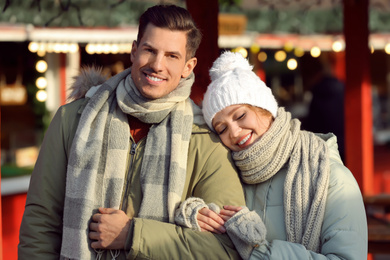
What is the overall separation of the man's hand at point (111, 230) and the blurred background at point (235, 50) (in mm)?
2150

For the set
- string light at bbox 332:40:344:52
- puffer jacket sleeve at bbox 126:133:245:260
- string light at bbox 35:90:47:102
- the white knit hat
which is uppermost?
string light at bbox 332:40:344:52

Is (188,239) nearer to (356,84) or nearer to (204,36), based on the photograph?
(204,36)

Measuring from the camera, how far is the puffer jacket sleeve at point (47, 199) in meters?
2.43

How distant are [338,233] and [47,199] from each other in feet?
4.32

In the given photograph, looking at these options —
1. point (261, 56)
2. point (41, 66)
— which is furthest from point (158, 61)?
point (261, 56)

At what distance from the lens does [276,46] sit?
8.52m

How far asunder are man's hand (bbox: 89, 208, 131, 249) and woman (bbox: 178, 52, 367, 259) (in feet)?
0.89

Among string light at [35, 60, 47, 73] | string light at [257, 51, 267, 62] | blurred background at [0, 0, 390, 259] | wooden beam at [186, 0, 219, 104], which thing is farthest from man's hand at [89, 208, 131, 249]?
string light at [257, 51, 267, 62]

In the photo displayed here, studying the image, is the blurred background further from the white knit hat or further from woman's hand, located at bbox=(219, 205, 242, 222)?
woman's hand, located at bbox=(219, 205, 242, 222)

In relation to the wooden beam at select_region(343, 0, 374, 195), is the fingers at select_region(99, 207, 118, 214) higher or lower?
lower

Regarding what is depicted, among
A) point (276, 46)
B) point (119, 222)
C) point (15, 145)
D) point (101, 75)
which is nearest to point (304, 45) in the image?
point (276, 46)

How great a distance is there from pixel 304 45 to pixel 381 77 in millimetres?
4123

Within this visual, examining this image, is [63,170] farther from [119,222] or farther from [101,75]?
[101,75]

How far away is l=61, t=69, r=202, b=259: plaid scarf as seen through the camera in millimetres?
2400
